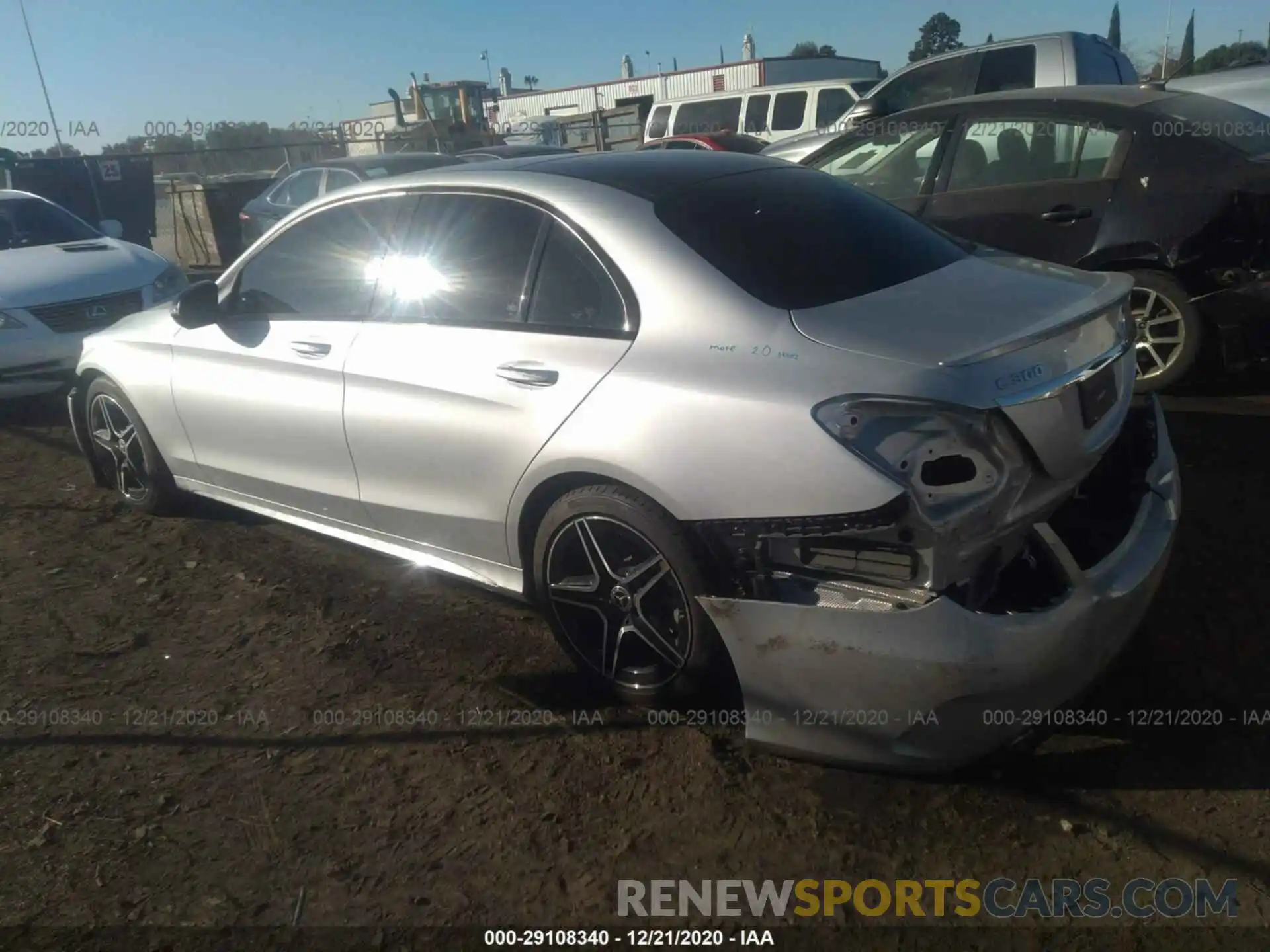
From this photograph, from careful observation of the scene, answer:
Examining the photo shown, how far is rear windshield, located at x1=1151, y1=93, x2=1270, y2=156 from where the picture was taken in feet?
16.3

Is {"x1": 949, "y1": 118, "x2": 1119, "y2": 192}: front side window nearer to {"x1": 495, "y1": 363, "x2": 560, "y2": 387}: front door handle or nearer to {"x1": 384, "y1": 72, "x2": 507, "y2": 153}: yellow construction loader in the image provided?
{"x1": 495, "y1": 363, "x2": 560, "y2": 387}: front door handle

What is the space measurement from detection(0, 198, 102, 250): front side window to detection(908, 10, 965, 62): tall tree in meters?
54.7

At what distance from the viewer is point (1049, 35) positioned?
9.31 m

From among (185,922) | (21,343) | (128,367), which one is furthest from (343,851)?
(21,343)

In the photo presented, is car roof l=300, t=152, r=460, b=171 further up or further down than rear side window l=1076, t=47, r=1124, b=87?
further down

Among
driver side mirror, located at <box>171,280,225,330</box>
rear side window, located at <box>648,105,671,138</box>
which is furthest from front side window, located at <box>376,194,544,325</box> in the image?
rear side window, located at <box>648,105,671,138</box>

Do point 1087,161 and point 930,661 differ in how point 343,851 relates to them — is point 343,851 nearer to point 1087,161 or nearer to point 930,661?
point 930,661

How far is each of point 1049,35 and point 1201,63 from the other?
28.0m

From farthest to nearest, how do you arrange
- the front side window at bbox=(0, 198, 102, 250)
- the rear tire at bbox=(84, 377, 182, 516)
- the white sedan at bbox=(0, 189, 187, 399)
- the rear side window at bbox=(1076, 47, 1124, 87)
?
the rear side window at bbox=(1076, 47, 1124, 87) → the front side window at bbox=(0, 198, 102, 250) → the white sedan at bbox=(0, 189, 187, 399) → the rear tire at bbox=(84, 377, 182, 516)

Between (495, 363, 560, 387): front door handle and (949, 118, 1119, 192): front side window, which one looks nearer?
(495, 363, 560, 387): front door handle

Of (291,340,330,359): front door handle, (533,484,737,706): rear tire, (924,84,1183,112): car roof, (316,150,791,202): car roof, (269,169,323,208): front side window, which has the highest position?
(924,84,1183,112): car roof

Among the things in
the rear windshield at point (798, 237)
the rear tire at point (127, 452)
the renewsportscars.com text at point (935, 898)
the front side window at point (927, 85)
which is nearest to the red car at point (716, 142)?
the front side window at point (927, 85)

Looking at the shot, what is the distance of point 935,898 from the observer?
2234 millimetres

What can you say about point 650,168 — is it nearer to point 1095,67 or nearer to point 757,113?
point 1095,67
